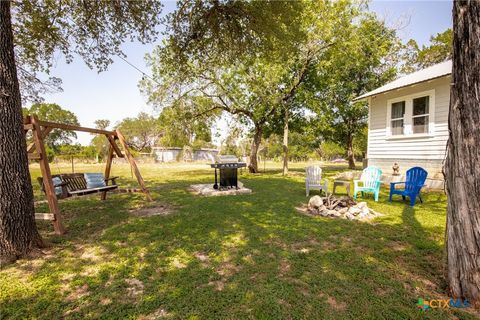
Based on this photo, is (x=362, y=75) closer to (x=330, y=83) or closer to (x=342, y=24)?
(x=330, y=83)

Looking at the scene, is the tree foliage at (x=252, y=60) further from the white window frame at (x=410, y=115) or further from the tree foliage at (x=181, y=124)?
the white window frame at (x=410, y=115)

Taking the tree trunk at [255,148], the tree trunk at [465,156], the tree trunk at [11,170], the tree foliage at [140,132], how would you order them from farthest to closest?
1. the tree foliage at [140,132]
2. the tree trunk at [255,148]
3. the tree trunk at [11,170]
4. the tree trunk at [465,156]

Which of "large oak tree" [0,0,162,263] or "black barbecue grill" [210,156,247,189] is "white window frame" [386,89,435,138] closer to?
"black barbecue grill" [210,156,247,189]

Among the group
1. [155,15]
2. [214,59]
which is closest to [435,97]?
[214,59]

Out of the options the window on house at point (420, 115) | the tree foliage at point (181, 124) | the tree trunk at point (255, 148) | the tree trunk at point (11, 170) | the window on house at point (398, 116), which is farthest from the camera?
the tree trunk at point (255, 148)

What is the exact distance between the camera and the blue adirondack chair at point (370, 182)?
771cm

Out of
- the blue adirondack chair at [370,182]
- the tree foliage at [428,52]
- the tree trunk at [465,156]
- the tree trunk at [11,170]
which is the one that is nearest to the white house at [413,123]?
the blue adirondack chair at [370,182]

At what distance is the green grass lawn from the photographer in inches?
97.0

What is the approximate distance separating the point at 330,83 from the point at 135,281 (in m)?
18.5

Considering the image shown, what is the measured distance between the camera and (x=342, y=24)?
13.8 meters

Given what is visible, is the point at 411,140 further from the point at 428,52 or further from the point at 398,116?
the point at 428,52

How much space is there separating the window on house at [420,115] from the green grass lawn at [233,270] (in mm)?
5676

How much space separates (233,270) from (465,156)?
9.49 ft

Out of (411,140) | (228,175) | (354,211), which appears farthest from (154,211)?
(411,140)
